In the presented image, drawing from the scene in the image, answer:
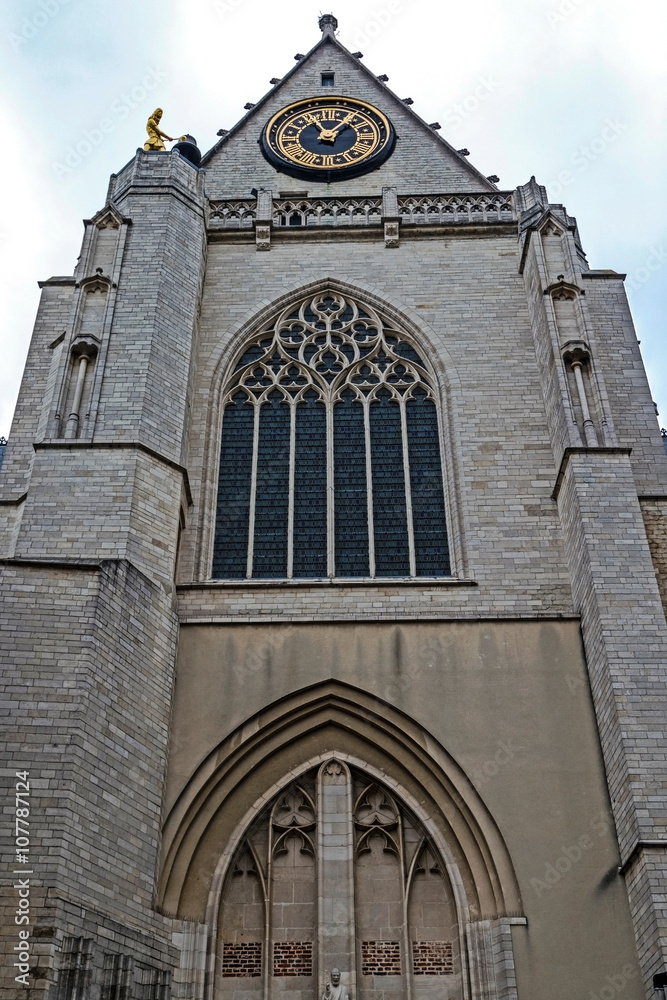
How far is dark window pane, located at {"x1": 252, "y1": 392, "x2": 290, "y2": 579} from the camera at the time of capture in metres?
12.5

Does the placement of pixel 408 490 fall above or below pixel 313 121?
below

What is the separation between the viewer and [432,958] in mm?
9617

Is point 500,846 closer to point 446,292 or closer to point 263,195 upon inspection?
point 446,292

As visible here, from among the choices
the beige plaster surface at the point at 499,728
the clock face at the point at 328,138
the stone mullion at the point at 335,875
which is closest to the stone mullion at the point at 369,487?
the beige plaster surface at the point at 499,728

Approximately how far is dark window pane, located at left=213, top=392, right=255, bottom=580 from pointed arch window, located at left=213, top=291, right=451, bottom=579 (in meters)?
0.01

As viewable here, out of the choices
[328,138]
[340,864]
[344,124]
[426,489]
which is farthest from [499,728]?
[344,124]

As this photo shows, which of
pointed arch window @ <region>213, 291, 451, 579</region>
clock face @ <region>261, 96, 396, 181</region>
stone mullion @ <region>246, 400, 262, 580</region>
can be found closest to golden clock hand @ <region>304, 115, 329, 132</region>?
clock face @ <region>261, 96, 396, 181</region>

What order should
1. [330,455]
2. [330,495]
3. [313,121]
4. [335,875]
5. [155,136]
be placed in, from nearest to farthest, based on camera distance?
[335,875]
[330,495]
[330,455]
[155,136]
[313,121]

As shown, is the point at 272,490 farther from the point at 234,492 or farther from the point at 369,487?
the point at 369,487

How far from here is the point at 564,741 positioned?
34.0 feet

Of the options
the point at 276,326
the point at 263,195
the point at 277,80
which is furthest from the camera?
the point at 277,80

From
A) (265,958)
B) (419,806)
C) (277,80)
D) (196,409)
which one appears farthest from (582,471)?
(277,80)

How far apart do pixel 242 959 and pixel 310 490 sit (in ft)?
17.8

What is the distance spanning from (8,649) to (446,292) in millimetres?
8109
